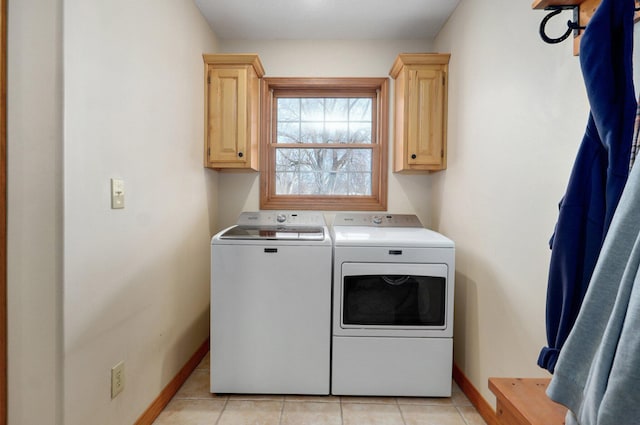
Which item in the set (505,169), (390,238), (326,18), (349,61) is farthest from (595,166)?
(349,61)

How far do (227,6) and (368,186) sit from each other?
1.72m

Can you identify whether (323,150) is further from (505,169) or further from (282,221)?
(505,169)

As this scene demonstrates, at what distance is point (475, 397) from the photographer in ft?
6.57

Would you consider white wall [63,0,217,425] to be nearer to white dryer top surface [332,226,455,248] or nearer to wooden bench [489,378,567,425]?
white dryer top surface [332,226,455,248]

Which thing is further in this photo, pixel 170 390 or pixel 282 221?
pixel 282 221

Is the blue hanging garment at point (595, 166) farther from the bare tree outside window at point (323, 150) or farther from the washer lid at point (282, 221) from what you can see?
the bare tree outside window at point (323, 150)

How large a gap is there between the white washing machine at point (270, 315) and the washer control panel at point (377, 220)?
28.9 inches

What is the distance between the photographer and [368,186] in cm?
294

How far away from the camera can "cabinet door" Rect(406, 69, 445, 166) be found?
8.17 ft

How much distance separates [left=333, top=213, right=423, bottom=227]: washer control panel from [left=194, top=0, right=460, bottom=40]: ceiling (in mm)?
1459

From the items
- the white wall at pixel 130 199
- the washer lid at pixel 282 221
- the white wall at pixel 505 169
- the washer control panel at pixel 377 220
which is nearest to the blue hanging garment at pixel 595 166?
the white wall at pixel 505 169

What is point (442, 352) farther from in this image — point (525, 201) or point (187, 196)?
point (187, 196)

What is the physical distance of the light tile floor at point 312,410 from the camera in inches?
72.7

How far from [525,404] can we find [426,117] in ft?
6.88
